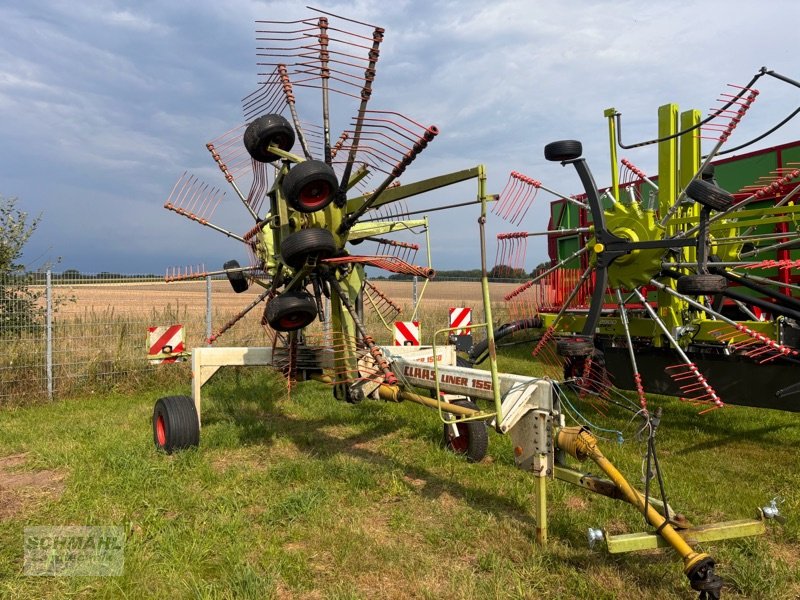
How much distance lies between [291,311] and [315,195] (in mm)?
980

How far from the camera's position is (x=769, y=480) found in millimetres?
5141

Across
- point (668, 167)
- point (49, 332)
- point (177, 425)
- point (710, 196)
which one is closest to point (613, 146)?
point (668, 167)

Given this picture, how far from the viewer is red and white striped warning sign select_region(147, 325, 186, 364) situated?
836 centimetres

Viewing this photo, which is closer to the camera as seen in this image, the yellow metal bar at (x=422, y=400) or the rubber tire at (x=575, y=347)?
the yellow metal bar at (x=422, y=400)

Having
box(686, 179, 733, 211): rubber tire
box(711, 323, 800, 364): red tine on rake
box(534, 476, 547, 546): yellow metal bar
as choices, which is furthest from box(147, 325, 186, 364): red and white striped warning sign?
box(711, 323, 800, 364): red tine on rake

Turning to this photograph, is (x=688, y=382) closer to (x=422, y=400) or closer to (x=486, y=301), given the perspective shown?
(x=422, y=400)

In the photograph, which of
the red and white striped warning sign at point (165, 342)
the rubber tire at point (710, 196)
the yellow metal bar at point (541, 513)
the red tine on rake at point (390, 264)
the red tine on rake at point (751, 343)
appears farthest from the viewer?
the red and white striped warning sign at point (165, 342)

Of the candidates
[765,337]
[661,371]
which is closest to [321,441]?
[661,371]

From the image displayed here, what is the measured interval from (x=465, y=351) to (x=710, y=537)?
664cm

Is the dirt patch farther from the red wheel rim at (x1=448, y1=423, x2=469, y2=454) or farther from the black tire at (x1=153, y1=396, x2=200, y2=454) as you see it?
the red wheel rim at (x1=448, y1=423, x2=469, y2=454)

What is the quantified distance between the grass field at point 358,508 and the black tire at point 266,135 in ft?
9.34

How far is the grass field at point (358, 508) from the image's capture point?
3.36m

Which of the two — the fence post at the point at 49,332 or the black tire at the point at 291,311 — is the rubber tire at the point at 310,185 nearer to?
the black tire at the point at 291,311

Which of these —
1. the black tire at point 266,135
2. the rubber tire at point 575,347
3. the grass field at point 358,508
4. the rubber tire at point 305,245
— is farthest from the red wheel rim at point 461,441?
the black tire at point 266,135
